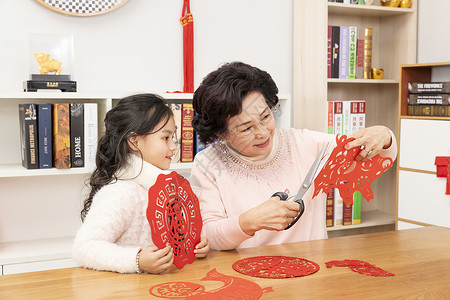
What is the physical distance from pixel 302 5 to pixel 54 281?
2.19 metres

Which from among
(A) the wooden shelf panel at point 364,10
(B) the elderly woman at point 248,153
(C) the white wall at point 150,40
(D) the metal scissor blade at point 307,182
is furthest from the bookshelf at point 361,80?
(D) the metal scissor blade at point 307,182

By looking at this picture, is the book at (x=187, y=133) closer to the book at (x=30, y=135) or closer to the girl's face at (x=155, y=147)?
the book at (x=30, y=135)

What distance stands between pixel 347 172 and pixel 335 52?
57.5 inches

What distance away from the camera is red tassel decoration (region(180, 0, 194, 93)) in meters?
2.62

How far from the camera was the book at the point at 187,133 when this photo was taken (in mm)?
2443

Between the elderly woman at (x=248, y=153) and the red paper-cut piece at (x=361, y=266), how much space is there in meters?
0.36

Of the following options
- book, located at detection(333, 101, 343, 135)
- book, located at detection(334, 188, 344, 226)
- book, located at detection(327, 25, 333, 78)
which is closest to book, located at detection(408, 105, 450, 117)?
book, located at detection(333, 101, 343, 135)

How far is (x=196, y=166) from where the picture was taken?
67.2 inches

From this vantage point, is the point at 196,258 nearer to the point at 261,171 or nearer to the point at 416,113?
the point at 261,171

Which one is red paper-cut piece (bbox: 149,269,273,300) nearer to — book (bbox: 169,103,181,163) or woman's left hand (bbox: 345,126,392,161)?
woman's left hand (bbox: 345,126,392,161)

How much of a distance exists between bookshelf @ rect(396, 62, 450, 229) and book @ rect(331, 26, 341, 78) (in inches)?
13.6

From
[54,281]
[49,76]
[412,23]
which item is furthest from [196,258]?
[412,23]

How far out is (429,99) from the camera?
271 centimetres

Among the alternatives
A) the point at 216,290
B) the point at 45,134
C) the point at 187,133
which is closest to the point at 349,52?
the point at 187,133
